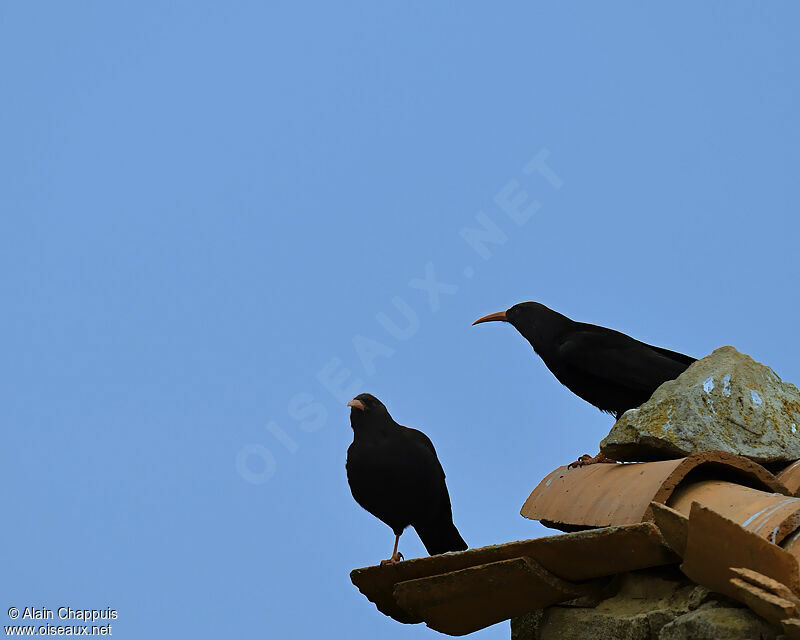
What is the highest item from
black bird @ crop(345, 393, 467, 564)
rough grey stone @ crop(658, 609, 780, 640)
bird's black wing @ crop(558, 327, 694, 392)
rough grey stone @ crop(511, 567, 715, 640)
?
black bird @ crop(345, 393, 467, 564)

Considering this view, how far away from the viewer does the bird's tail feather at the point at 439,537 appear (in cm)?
645

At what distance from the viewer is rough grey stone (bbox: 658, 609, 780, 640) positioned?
2.45 metres

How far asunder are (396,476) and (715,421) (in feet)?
9.71

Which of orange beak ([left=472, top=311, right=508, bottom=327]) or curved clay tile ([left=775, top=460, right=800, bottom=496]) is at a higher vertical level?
orange beak ([left=472, top=311, right=508, bottom=327])

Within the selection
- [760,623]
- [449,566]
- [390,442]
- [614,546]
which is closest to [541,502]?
[449,566]

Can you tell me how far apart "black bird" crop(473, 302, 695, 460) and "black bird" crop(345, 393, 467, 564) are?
0.99m

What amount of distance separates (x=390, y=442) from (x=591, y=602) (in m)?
3.26

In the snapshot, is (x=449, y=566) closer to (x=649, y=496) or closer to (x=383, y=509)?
(x=649, y=496)

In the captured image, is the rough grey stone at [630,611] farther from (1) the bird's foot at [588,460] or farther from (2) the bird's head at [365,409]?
(2) the bird's head at [365,409]

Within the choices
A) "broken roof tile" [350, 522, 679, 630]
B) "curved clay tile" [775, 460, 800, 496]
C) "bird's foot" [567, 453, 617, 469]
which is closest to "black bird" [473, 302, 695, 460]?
"bird's foot" [567, 453, 617, 469]

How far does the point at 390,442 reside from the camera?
632 cm

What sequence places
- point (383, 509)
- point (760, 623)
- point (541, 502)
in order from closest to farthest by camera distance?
point (760, 623) < point (541, 502) < point (383, 509)

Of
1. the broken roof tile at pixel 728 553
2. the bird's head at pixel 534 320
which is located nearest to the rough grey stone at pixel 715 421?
the broken roof tile at pixel 728 553

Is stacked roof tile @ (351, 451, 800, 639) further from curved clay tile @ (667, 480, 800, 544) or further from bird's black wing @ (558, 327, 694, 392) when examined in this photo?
bird's black wing @ (558, 327, 694, 392)
